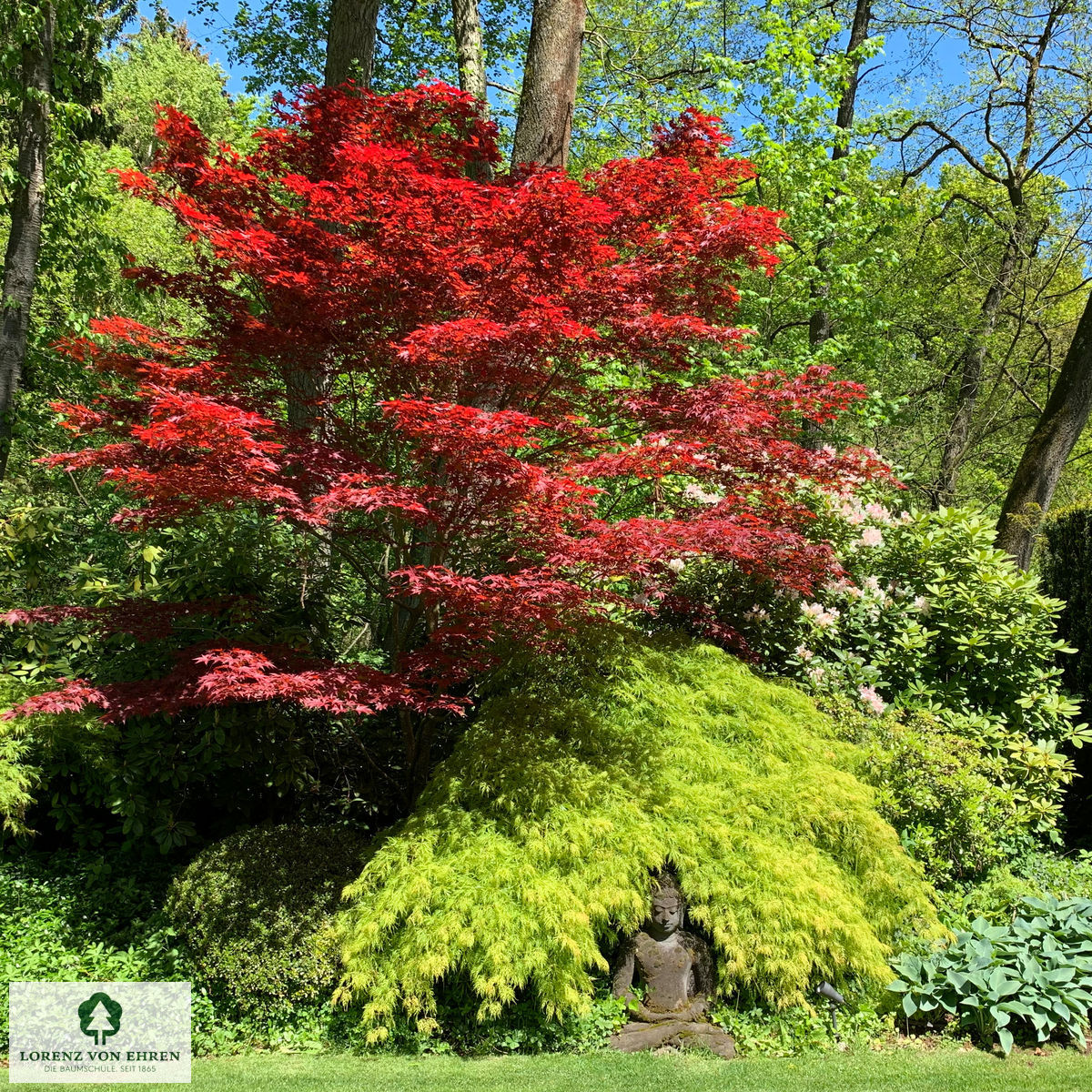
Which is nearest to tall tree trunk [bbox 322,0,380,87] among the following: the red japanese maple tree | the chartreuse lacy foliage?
the red japanese maple tree

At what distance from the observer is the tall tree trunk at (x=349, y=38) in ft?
23.2

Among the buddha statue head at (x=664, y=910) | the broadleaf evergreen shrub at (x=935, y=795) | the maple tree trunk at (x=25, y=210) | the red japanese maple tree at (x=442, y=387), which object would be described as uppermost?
the maple tree trunk at (x=25, y=210)

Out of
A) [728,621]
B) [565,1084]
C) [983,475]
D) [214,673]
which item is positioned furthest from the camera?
[983,475]

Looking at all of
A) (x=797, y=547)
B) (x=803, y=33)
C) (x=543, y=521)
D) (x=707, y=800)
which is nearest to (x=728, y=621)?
(x=797, y=547)

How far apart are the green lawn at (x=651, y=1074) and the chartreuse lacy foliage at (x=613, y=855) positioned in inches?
9.3

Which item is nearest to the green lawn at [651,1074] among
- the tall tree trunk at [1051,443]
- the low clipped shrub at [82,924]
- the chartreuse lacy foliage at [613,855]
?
the chartreuse lacy foliage at [613,855]

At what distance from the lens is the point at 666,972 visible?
4.33m

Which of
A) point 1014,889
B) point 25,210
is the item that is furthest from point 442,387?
point 25,210

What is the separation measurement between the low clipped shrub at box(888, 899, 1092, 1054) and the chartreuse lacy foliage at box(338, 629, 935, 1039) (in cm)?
22

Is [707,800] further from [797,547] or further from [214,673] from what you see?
[214,673]

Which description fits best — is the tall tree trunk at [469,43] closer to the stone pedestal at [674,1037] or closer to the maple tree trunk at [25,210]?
the maple tree trunk at [25,210]

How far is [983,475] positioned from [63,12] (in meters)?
16.6

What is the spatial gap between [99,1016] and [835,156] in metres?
13.8

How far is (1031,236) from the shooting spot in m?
13.1
